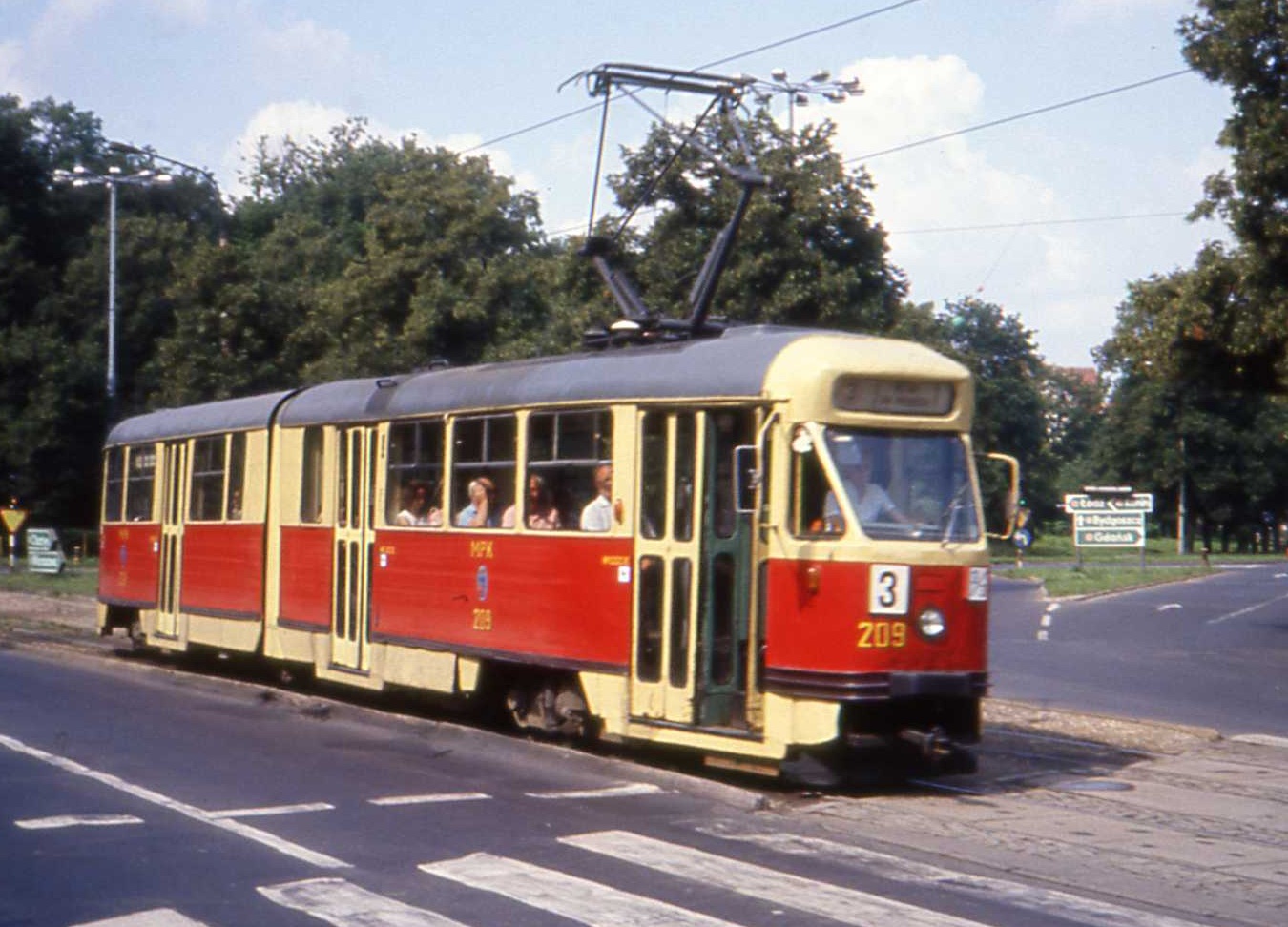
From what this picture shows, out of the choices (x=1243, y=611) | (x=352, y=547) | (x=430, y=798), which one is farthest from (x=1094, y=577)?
(x=430, y=798)

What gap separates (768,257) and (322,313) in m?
15.6

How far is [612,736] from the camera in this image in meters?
14.5

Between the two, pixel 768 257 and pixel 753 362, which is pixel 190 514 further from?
pixel 768 257

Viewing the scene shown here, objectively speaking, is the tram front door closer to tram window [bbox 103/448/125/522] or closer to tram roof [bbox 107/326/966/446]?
tram roof [bbox 107/326/966/446]

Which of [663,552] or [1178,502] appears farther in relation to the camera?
[1178,502]

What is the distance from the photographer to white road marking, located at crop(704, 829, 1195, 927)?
8.58m

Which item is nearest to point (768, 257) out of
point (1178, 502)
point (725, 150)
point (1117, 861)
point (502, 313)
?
point (725, 150)

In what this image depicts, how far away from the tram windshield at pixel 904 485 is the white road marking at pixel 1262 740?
4.42 m

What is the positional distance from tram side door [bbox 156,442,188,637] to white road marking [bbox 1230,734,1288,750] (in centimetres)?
1289

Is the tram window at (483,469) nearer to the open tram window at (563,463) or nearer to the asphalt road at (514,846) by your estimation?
the open tram window at (563,463)

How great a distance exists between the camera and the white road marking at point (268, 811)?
436 inches

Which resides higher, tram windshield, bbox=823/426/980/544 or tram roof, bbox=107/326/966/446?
tram roof, bbox=107/326/966/446

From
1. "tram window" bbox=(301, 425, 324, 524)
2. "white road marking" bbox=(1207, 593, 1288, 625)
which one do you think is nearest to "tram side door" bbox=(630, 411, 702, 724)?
"tram window" bbox=(301, 425, 324, 524)

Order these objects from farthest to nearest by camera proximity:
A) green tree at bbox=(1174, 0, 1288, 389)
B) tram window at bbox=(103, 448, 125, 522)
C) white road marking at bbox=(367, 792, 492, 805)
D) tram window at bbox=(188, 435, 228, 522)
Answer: green tree at bbox=(1174, 0, 1288, 389)
tram window at bbox=(103, 448, 125, 522)
tram window at bbox=(188, 435, 228, 522)
white road marking at bbox=(367, 792, 492, 805)
